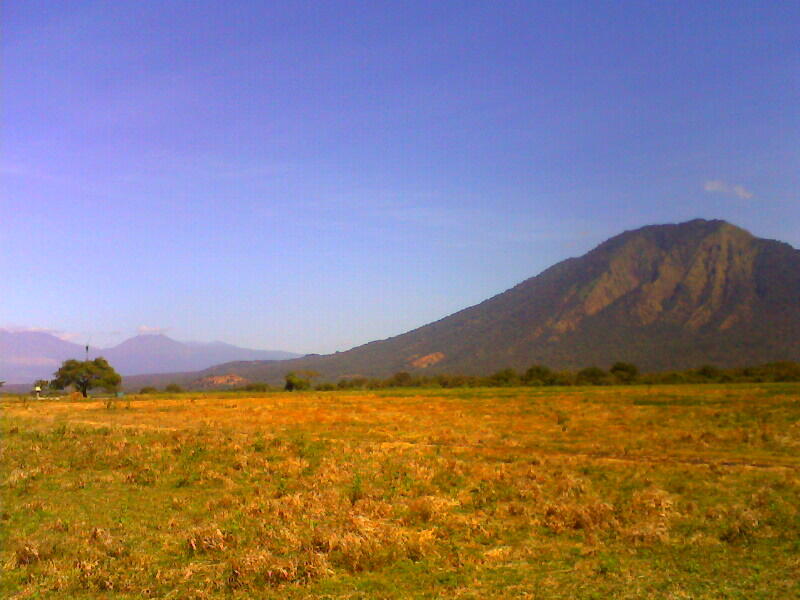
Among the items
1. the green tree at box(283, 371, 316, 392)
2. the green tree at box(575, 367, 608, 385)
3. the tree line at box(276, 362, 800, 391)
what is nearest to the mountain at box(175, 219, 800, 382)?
the tree line at box(276, 362, 800, 391)

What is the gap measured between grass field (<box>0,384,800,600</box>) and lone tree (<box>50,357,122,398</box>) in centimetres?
5665

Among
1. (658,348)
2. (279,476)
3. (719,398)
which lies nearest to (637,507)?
(279,476)

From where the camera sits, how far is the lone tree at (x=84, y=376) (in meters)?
74.8

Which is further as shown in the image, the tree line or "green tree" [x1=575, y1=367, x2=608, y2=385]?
"green tree" [x1=575, y1=367, x2=608, y2=385]

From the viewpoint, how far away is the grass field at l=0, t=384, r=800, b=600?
8891 mm

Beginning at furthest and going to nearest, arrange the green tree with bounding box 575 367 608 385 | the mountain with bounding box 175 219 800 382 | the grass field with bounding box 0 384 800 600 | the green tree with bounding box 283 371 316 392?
the mountain with bounding box 175 219 800 382, the green tree with bounding box 283 371 316 392, the green tree with bounding box 575 367 608 385, the grass field with bounding box 0 384 800 600

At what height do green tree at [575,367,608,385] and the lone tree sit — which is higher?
the lone tree

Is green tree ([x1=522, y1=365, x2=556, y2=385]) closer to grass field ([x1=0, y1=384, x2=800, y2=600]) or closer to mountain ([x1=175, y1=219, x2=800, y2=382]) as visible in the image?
mountain ([x1=175, y1=219, x2=800, y2=382])

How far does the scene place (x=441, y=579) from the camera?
8.98 m

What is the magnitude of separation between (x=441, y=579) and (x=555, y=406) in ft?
110

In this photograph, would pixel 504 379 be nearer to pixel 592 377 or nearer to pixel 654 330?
pixel 592 377

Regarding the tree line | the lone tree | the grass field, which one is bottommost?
the tree line

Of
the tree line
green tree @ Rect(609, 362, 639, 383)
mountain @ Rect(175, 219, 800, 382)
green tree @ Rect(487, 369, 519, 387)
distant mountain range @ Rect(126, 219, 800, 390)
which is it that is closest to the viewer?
the tree line

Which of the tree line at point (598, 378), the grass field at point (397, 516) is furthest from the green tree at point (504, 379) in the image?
the grass field at point (397, 516)
